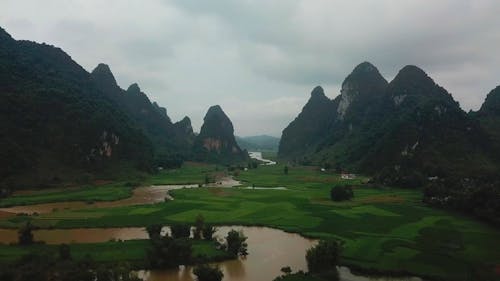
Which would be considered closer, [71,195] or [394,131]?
[71,195]

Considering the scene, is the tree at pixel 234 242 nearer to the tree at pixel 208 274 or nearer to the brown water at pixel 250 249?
the brown water at pixel 250 249

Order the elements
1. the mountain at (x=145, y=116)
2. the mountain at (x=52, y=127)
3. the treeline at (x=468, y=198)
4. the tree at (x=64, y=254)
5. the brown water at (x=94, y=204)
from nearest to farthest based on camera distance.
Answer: the tree at (x=64, y=254)
the treeline at (x=468, y=198)
the brown water at (x=94, y=204)
the mountain at (x=52, y=127)
the mountain at (x=145, y=116)

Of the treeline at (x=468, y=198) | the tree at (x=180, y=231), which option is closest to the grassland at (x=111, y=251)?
the tree at (x=180, y=231)

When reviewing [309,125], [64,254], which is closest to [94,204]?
[64,254]

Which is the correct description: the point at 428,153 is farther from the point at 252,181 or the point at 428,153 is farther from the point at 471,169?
the point at 252,181

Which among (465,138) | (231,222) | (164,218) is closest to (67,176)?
(164,218)

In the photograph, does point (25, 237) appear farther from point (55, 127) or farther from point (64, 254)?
point (55, 127)
